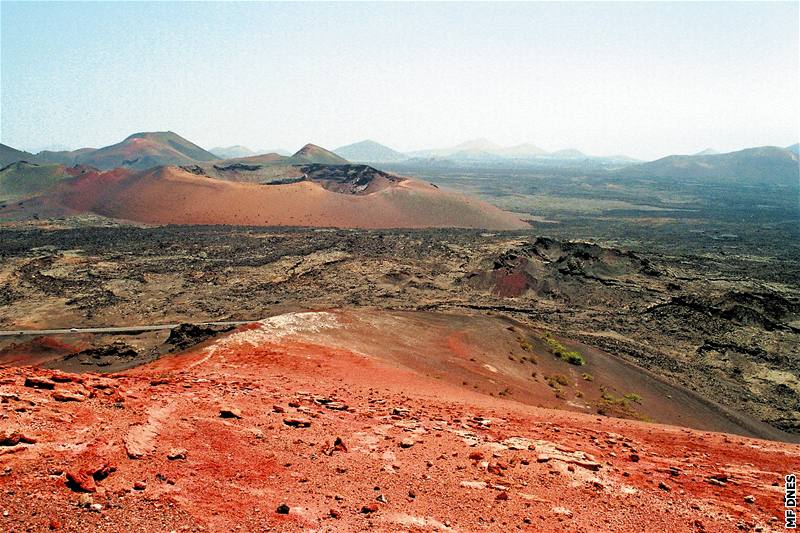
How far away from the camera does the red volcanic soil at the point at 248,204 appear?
266ft

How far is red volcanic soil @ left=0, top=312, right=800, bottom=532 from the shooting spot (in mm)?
7062

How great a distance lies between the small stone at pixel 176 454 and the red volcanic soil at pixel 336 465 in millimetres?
31

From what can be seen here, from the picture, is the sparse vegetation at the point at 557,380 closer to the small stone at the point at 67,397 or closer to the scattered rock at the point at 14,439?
the small stone at the point at 67,397

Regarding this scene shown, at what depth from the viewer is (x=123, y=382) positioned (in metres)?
12.1

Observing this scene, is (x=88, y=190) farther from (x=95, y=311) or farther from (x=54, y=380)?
(x=54, y=380)

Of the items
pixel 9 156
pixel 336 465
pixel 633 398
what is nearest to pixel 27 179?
pixel 9 156

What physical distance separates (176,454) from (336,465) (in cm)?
288

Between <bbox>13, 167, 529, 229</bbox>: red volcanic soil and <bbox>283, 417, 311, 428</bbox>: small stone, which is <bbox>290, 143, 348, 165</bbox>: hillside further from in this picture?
<bbox>283, 417, 311, 428</bbox>: small stone

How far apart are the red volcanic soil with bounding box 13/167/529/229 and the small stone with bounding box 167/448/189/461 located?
72267 mm

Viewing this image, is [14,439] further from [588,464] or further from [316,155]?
Answer: [316,155]

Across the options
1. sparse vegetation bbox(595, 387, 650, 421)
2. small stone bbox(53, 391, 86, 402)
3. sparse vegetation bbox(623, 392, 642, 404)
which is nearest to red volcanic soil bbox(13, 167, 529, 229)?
sparse vegetation bbox(623, 392, 642, 404)

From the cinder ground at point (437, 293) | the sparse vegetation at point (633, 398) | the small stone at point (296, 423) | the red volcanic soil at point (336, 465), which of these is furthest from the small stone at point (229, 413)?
the sparse vegetation at point (633, 398)

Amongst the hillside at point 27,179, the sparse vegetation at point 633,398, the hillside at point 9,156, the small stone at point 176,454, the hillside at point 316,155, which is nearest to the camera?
the small stone at point 176,454

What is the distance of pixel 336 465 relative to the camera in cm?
924
